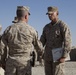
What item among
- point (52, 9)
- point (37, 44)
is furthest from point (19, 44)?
point (52, 9)

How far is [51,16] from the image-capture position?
793cm

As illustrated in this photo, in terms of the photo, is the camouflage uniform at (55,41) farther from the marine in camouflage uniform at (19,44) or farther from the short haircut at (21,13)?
the short haircut at (21,13)

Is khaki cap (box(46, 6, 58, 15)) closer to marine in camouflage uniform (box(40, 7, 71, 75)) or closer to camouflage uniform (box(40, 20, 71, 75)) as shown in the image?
marine in camouflage uniform (box(40, 7, 71, 75))

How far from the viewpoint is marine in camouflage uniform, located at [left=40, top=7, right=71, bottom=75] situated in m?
7.69

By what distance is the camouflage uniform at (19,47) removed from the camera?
652 centimetres

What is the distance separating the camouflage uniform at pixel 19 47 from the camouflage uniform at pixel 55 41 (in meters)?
1.25

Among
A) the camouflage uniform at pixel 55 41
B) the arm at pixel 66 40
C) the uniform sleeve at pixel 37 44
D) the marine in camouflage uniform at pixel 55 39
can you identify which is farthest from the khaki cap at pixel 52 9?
the uniform sleeve at pixel 37 44

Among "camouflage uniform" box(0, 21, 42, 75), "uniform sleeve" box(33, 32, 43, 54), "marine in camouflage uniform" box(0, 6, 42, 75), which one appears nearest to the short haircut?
"marine in camouflage uniform" box(0, 6, 42, 75)

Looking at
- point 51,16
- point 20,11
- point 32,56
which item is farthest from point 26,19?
point 51,16

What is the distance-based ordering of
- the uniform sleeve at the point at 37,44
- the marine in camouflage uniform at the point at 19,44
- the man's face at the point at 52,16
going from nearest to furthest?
the marine in camouflage uniform at the point at 19,44 < the uniform sleeve at the point at 37,44 < the man's face at the point at 52,16

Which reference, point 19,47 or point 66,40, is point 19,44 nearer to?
point 19,47

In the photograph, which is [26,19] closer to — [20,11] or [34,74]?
[20,11]

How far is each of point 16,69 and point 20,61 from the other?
0.53ft

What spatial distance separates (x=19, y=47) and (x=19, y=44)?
0.18 feet
